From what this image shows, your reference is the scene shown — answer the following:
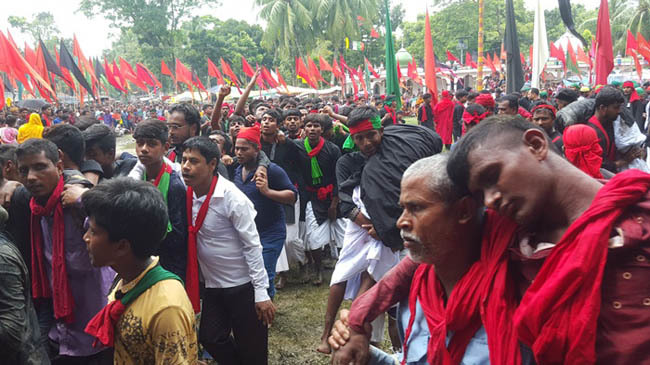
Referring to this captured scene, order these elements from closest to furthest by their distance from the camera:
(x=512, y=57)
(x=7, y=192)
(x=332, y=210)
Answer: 1. (x=7, y=192)
2. (x=332, y=210)
3. (x=512, y=57)

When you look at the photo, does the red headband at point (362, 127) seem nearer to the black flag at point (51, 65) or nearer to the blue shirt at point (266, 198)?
the blue shirt at point (266, 198)

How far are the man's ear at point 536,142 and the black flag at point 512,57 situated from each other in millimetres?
9418

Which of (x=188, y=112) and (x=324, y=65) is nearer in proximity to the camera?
(x=188, y=112)

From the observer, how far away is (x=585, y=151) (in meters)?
3.14

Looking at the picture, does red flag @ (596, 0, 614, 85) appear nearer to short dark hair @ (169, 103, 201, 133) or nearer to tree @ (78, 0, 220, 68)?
short dark hair @ (169, 103, 201, 133)

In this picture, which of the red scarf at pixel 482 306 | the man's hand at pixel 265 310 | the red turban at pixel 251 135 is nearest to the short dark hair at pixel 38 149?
the man's hand at pixel 265 310

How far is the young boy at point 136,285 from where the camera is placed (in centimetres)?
189

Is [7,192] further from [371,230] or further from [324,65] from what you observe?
[324,65]

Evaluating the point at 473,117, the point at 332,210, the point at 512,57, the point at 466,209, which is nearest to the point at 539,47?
the point at 512,57

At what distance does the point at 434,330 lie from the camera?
59.4 inches

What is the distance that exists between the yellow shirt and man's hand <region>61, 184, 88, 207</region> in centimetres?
81

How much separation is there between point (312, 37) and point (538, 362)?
37178 millimetres

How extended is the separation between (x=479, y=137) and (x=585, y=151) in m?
2.13

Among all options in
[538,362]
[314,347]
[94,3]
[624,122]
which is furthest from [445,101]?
[94,3]
